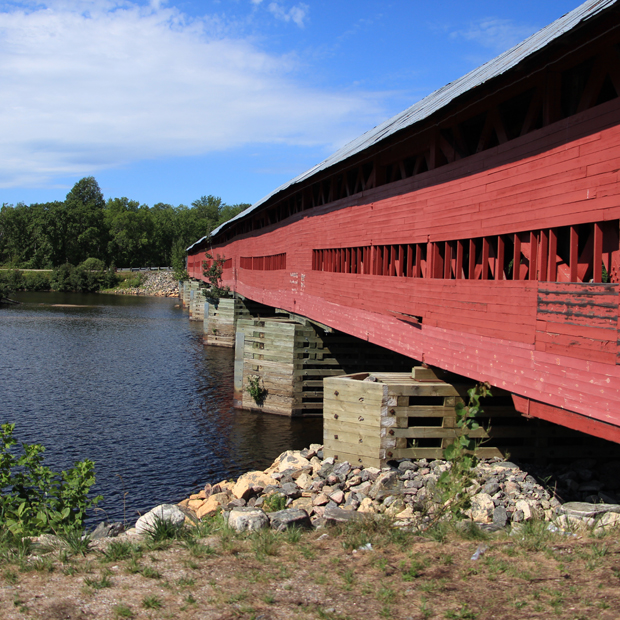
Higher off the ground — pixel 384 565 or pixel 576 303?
pixel 576 303

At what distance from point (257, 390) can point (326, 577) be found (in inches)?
553

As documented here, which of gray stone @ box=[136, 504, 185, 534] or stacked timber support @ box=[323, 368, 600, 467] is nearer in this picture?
gray stone @ box=[136, 504, 185, 534]

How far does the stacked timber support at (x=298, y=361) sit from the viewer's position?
19.0 metres

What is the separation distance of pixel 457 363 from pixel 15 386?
1944 cm

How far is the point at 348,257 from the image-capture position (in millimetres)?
15820

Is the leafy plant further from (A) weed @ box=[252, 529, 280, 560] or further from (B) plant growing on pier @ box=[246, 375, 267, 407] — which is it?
(B) plant growing on pier @ box=[246, 375, 267, 407]

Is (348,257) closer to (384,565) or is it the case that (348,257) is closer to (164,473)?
(164,473)

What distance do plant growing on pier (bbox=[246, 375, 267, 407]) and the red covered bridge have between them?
5624 mm

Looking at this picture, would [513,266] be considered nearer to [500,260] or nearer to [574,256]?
[500,260]

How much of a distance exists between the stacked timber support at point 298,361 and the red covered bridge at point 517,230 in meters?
4.28

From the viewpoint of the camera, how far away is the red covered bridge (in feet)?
22.1

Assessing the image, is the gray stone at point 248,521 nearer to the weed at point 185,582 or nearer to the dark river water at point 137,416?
the weed at point 185,582

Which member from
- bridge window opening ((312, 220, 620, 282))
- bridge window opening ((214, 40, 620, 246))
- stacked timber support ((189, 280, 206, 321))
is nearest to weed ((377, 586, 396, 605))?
bridge window opening ((312, 220, 620, 282))

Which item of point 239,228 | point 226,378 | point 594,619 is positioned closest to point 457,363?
point 594,619
